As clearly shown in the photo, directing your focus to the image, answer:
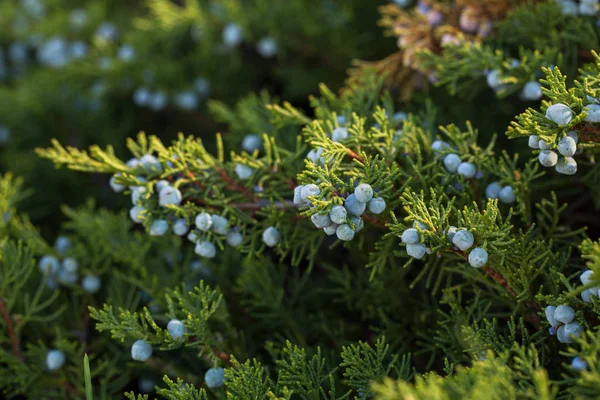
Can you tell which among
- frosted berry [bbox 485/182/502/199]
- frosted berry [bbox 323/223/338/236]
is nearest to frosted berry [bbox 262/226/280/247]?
frosted berry [bbox 323/223/338/236]

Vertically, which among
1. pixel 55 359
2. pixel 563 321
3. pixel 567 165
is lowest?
pixel 55 359

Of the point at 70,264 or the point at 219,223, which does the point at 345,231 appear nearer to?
the point at 219,223

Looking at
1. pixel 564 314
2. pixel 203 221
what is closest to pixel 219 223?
pixel 203 221

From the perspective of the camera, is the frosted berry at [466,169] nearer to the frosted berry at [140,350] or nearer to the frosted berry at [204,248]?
the frosted berry at [204,248]

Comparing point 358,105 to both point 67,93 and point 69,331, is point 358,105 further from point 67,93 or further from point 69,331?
point 67,93

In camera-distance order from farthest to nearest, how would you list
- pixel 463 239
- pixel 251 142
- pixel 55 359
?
pixel 251 142 → pixel 55 359 → pixel 463 239

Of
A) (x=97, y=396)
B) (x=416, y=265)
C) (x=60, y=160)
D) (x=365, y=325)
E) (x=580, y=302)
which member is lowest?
(x=97, y=396)

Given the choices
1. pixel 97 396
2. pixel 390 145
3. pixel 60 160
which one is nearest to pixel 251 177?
pixel 390 145

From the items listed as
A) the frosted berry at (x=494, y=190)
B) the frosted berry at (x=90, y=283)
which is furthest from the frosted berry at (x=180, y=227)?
the frosted berry at (x=494, y=190)
